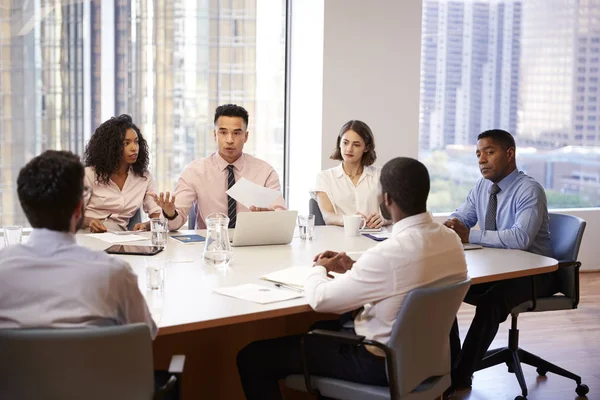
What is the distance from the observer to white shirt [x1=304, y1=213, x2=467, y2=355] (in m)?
2.54

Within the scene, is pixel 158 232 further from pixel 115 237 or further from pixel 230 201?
pixel 230 201

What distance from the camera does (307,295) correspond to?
8.96ft

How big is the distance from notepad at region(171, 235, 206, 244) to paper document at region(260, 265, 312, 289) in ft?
2.74

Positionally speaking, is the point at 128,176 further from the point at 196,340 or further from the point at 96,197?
the point at 196,340

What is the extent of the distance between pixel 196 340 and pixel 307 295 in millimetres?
657

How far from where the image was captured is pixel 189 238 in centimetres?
397

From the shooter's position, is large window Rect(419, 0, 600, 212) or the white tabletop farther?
large window Rect(419, 0, 600, 212)

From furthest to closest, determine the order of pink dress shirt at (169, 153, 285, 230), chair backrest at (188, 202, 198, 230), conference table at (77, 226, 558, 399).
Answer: chair backrest at (188, 202, 198, 230) → pink dress shirt at (169, 153, 285, 230) → conference table at (77, 226, 558, 399)

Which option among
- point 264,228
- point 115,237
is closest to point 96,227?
point 115,237

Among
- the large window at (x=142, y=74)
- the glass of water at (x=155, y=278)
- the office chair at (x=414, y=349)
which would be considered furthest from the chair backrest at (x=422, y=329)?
the large window at (x=142, y=74)

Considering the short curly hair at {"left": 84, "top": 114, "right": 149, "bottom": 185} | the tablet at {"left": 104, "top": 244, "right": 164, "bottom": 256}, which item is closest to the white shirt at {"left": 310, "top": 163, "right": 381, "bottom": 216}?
the short curly hair at {"left": 84, "top": 114, "right": 149, "bottom": 185}

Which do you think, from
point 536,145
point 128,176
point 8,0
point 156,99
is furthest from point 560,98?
point 8,0

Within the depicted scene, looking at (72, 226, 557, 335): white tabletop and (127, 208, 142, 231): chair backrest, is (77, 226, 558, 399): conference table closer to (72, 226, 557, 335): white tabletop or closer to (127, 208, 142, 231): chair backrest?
(72, 226, 557, 335): white tabletop

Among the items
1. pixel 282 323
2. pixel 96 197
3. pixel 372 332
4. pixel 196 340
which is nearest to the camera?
pixel 372 332
